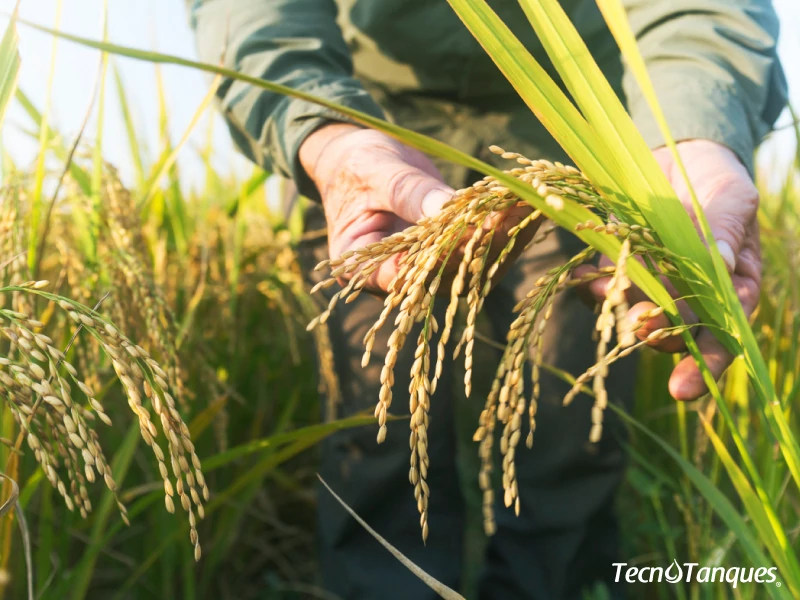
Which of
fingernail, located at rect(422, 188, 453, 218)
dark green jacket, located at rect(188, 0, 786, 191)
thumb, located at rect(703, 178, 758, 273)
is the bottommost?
thumb, located at rect(703, 178, 758, 273)

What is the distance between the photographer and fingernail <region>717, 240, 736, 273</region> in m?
1.03

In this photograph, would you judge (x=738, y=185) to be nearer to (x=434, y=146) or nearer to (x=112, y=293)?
(x=434, y=146)

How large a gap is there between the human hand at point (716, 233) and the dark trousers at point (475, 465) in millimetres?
734

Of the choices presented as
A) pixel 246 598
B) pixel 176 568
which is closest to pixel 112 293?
pixel 176 568

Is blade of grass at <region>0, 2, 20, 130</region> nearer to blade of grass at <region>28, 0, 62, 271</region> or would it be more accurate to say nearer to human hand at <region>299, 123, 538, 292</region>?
blade of grass at <region>28, 0, 62, 271</region>

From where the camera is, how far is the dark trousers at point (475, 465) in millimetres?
2041

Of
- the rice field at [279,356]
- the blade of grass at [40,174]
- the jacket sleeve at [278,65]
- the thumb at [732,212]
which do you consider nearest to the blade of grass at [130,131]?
the rice field at [279,356]

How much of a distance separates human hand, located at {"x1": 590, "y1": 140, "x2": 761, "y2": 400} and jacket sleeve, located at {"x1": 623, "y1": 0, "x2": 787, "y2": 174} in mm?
61

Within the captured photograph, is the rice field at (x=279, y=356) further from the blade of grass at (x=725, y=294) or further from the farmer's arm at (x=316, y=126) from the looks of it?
the farmer's arm at (x=316, y=126)

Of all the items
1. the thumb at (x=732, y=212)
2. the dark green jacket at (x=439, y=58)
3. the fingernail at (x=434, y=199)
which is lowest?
the thumb at (x=732, y=212)

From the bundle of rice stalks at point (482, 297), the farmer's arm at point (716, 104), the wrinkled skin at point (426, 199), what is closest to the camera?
the bundle of rice stalks at point (482, 297)

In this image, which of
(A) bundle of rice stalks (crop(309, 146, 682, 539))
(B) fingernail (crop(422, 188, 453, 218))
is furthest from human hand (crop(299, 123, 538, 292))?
(A) bundle of rice stalks (crop(309, 146, 682, 539))

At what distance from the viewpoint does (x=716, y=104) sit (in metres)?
1.42

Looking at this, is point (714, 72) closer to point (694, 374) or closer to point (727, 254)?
point (727, 254)
